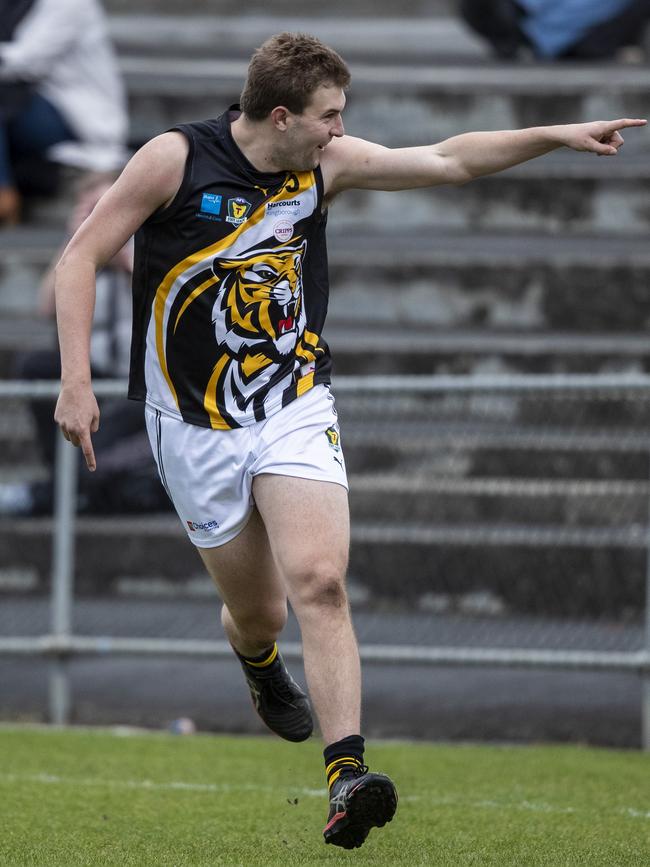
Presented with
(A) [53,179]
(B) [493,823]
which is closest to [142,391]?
(B) [493,823]

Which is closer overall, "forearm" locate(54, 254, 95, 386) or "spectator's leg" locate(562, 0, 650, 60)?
"forearm" locate(54, 254, 95, 386)

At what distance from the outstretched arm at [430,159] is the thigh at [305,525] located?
2.92 ft

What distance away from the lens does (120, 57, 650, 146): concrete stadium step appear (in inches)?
446

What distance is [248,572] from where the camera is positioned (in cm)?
486

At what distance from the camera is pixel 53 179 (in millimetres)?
11609

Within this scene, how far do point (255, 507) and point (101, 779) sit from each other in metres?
1.78

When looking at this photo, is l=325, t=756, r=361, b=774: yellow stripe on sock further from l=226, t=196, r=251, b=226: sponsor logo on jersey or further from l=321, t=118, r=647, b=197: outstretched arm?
l=321, t=118, r=647, b=197: outstretched arm

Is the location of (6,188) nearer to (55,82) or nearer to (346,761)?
(55,82)

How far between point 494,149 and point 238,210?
0.78m

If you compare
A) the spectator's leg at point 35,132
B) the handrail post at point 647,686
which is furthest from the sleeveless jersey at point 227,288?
the spectator's leg at point 35,132

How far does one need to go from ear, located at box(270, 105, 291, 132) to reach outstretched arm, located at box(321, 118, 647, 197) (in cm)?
22

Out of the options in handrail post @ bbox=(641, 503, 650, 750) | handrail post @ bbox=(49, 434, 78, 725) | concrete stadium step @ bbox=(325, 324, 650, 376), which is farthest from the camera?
concrete stadium step @ bbox=(325, 324, 650, 376)

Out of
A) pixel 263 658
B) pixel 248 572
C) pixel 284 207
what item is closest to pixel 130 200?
pixel 284 207

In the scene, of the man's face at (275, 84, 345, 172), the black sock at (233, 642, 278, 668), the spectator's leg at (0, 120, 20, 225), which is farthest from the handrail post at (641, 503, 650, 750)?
the spectator's leg at (0, 120, 20, 225)
